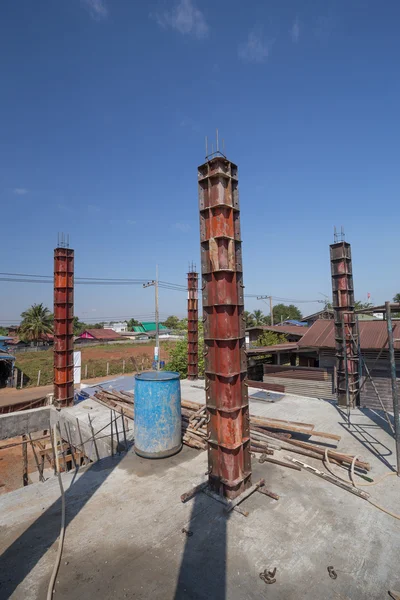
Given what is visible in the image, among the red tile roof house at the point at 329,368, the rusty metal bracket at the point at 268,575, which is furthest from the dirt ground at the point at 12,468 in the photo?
the red tile roof house at the point at 329,368

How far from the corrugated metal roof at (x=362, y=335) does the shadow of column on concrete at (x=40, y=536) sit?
14.1 metres

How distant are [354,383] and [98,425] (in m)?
11.0

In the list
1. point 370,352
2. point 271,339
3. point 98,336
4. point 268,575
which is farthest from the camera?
point 98,336

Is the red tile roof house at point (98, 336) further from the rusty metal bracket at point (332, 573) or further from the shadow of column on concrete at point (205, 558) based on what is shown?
the rusty metal bracket at point (332, 573)

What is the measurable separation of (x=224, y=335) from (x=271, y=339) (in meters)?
25.3

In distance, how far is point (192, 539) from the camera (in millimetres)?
5359

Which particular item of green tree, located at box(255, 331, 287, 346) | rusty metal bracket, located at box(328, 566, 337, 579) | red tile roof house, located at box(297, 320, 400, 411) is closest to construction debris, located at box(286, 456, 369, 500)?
rusty metal bracket, located at box(328, 566, 337, 579)

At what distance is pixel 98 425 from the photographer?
12531 millimetres

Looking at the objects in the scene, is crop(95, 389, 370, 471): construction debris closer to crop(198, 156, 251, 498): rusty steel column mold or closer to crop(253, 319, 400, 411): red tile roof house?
crop(198, 156, 251, 498): rusty steel column mold

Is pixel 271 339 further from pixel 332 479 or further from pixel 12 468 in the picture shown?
pixel 332 479

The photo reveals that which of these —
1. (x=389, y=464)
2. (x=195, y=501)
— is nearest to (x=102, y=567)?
(x=195, y=501)

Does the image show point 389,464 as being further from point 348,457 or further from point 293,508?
point 293,508

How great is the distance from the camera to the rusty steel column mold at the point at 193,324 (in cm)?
1990

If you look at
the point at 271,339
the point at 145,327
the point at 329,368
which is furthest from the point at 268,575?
the point at 145,327
